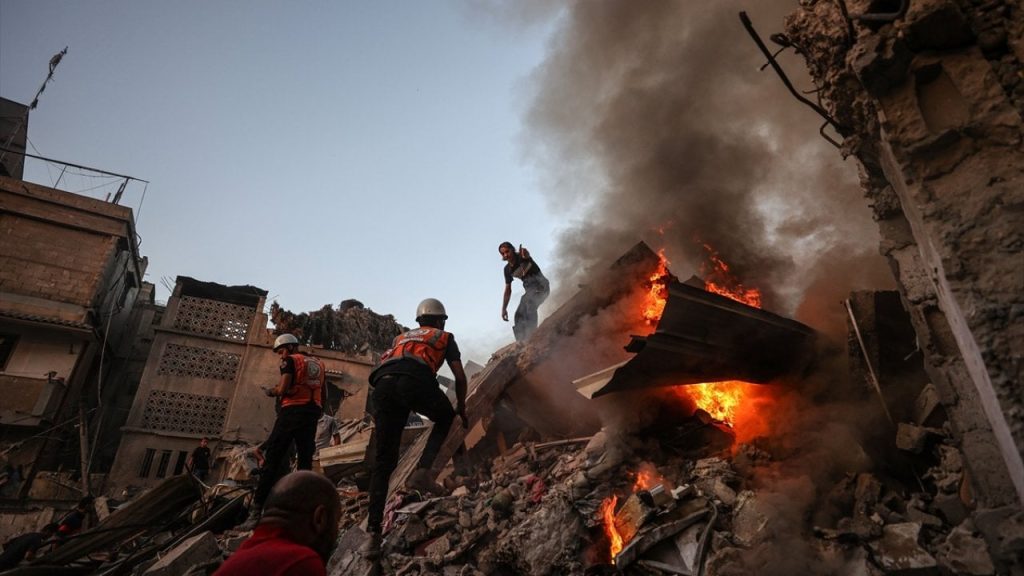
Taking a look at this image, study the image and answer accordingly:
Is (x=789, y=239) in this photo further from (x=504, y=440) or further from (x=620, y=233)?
(x=504, y=440)

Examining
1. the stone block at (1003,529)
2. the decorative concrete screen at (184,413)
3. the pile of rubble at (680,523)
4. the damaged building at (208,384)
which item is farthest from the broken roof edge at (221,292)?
the stone block at (1003,529)

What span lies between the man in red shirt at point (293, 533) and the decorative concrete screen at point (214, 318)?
19.4 meters

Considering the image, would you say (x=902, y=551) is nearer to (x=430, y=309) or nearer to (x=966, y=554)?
(x=966, y=554)

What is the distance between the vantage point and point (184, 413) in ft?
55.3

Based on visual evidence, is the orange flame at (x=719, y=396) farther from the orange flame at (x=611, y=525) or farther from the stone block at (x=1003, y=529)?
the stone block at (x=1003, y=529)

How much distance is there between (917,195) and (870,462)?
246cm

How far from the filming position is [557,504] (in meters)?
3.78

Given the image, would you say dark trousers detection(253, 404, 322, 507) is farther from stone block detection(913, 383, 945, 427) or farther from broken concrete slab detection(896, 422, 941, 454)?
stone block detection(913, 383, 945, 427)

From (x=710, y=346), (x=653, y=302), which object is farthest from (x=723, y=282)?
(x=710, y=346)

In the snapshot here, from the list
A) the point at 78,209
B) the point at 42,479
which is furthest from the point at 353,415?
the point at 78,209

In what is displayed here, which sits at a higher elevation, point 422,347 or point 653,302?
point 653,302

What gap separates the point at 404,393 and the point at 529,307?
12.5 feet

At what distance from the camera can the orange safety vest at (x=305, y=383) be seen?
4.91m

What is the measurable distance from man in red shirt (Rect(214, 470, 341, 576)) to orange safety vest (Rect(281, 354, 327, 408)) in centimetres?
338
